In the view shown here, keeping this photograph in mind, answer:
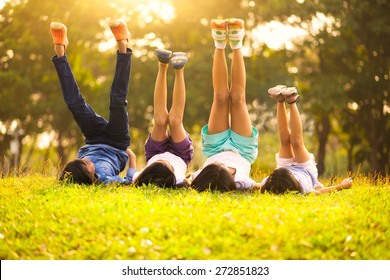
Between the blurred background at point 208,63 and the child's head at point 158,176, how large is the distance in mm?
11673

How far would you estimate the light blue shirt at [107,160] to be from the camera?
7.25m

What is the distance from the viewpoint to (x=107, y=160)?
7.42 metres

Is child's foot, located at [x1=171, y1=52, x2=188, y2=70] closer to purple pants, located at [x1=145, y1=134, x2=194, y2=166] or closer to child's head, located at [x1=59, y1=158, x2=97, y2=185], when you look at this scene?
purple pants, located at [x1=145, y1=134, x2=194, y2=166]

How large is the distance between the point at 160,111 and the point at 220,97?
2.39ft

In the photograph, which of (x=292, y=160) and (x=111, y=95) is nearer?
(x=111, y=95)

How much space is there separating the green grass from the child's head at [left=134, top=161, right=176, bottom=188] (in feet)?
1.48

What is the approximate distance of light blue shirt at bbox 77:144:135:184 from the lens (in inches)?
286

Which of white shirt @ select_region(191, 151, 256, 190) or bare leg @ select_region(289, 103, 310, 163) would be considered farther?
bare leg @ select_region(289, 103, 310, 163)

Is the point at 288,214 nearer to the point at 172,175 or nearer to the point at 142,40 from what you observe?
the point at 172,175

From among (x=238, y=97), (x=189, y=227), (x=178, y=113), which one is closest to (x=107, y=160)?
(x=178, y=113)

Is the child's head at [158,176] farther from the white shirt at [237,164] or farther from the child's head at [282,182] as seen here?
the child's head at [282,182]

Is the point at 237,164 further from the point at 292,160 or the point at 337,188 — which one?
the point at 337,188

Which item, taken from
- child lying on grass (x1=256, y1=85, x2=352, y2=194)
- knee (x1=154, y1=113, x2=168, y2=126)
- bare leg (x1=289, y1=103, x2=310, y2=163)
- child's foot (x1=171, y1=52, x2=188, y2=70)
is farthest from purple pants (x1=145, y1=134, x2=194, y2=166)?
bare leg (x1=289, y1=103, x2=310, y2=163)

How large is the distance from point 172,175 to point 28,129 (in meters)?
15.3
